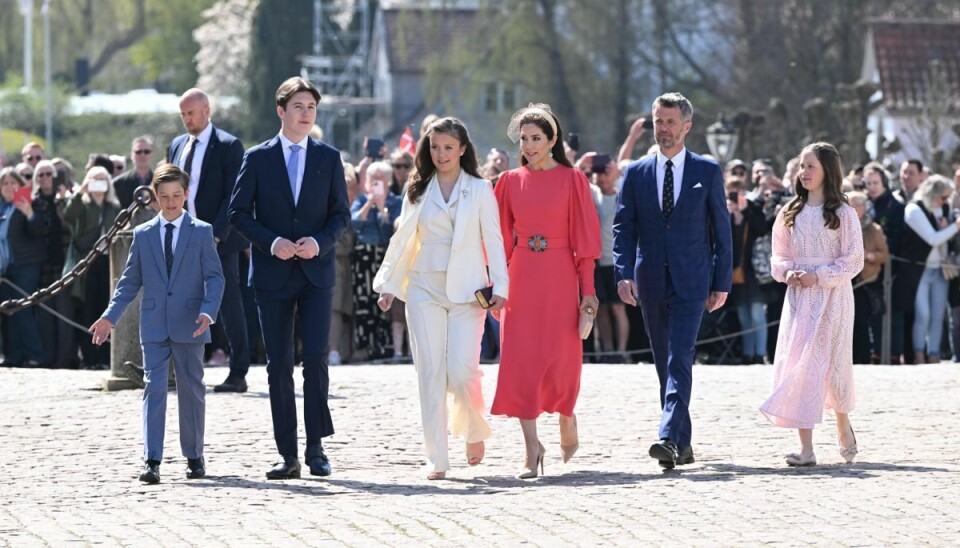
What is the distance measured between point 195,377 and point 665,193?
2717 millimetres

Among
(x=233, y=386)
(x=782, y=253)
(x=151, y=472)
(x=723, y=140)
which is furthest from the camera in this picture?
(x=723, y=140)

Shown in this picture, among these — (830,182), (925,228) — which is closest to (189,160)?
(830,182)

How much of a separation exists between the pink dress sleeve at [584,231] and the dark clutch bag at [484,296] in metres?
0.54

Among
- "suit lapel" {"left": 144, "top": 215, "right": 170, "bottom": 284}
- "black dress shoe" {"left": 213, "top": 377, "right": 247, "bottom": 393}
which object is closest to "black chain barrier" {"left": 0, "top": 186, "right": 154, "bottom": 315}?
"black dress shoe" {"left": 213, "top": 377, "right": 247, "bottom": 393}

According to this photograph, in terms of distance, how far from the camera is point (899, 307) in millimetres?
19938

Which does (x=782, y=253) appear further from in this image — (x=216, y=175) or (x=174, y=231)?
(x=216, y=175)

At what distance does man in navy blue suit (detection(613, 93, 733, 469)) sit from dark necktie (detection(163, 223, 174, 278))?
2401 millimetres

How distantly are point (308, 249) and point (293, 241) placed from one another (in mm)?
221

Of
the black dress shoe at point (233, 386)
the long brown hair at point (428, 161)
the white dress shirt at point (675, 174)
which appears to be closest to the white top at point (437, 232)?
the long brown hair at point (428, 161)

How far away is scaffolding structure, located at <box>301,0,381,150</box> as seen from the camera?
3563 inches

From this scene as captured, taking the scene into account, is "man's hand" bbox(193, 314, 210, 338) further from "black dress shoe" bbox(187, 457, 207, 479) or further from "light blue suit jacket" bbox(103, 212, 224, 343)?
"black dress shoe" bbox(187, 457, 207, 479)

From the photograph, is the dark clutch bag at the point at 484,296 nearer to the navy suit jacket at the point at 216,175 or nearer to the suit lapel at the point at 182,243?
the suit lapel at the point at 182,243

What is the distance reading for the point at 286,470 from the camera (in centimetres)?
1138

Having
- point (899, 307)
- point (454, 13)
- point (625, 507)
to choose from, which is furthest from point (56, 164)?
point (454, 13)
